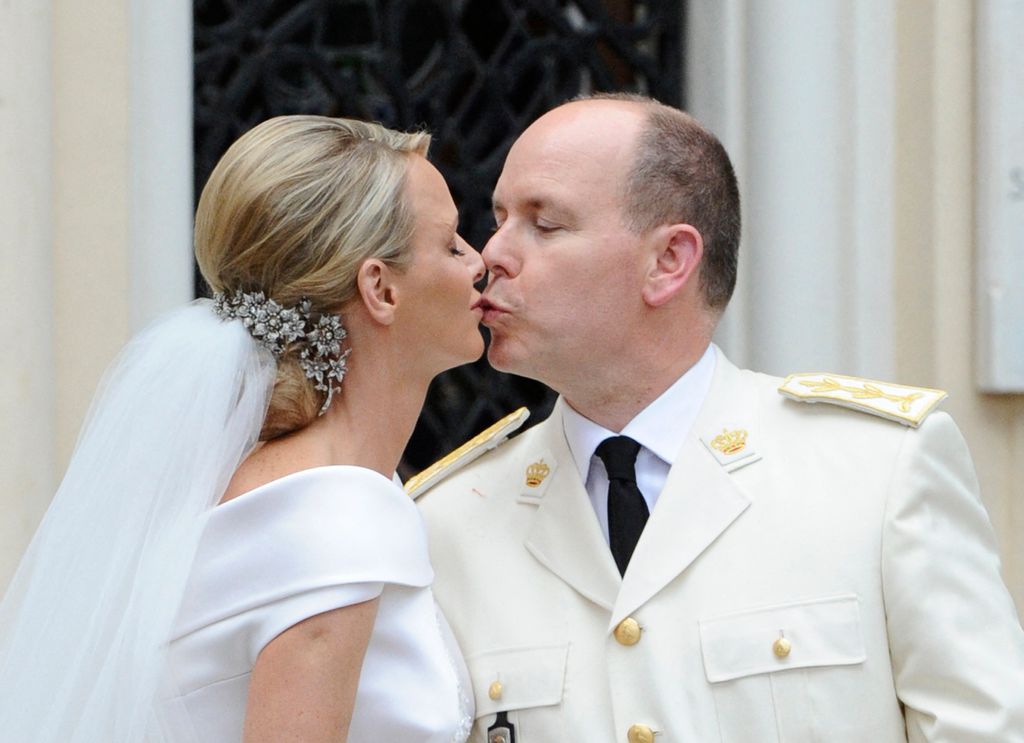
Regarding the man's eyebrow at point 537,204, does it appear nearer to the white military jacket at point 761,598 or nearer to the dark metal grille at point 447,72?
the white military jacket at point 761,598

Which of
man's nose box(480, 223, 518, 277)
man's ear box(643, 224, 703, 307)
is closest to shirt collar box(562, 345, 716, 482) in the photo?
man's ear box(643, 224, 703, 307)

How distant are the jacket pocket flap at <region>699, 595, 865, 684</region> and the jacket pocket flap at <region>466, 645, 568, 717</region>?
26cm

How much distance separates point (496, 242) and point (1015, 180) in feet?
7.10

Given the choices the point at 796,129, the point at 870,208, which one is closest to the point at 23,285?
the point at 796,129

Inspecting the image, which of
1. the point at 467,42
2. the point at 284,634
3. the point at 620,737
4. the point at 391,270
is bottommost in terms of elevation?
the point at 620,737

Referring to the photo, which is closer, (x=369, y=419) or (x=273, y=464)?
(x=273, y=464)

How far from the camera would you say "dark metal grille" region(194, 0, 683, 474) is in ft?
14.4

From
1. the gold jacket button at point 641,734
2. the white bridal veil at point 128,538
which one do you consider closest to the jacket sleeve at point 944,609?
the gold jacket button at point 641,734

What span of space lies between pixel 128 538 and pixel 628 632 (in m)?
0.82

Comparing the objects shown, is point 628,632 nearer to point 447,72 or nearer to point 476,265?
point 476,265

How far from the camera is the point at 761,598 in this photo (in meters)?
2.65

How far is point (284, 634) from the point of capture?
2393 millimetres

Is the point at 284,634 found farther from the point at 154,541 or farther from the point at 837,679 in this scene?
the point at 837,679

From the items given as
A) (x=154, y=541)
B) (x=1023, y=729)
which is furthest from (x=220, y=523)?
(x=1023, y=729)
